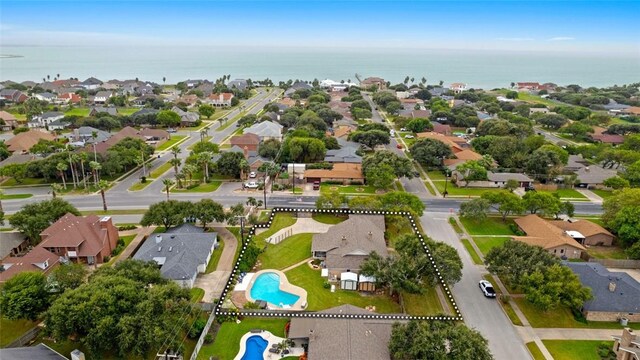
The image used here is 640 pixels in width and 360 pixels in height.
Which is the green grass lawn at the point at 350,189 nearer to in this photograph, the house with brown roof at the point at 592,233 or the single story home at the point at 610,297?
the house with brown roof at the point at 592,233

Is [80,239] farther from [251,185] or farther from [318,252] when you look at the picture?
[251,185]

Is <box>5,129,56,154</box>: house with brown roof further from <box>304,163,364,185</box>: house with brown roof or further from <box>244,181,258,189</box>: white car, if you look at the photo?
<box>304,163,364,185</box>: house with brown roof

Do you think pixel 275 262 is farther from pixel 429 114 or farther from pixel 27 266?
pixel 429 114

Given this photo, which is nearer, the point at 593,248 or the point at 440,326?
the point at 440,326

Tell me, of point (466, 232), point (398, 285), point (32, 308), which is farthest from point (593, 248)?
point (32, 308)

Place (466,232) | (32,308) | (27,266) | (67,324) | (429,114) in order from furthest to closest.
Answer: (429,114), (466,232), (27,266), (32,308), (67,324)

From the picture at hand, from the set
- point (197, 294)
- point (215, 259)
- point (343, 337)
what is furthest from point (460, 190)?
point (197, 294)
